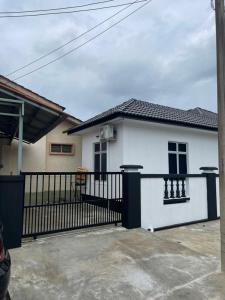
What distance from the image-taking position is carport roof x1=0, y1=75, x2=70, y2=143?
4.89 metres

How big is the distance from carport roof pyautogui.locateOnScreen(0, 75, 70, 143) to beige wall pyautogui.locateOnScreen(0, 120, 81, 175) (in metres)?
0.56

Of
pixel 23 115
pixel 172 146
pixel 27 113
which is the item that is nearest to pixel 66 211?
pixel 23 115

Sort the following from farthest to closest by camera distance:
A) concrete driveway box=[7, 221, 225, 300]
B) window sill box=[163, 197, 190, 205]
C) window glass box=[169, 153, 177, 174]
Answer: window glass box=[169, 153, 177, 174]
window sill box=[163, 197, 190, 205]
concrete driveway box=[7, 221, 225, 300]

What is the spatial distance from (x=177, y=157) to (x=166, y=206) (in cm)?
296

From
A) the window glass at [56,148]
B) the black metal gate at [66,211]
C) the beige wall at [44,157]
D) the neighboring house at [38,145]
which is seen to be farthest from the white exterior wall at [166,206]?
the window glass at [56,148]

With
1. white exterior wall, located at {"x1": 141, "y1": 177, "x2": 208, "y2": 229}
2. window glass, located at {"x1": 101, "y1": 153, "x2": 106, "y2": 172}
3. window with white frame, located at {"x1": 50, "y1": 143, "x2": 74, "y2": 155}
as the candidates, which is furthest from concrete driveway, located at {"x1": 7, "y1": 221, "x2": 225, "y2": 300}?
window with white frame, located at {"x1": 50, "y1": 143, "x2": 74, "y2": 155}

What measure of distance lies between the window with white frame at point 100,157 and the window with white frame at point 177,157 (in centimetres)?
249

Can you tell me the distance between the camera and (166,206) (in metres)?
6.93

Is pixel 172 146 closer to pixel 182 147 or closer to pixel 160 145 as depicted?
pixel 182 147

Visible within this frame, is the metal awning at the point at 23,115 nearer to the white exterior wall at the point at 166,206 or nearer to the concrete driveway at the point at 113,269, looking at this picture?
the concrete driveway at the point at 113,269

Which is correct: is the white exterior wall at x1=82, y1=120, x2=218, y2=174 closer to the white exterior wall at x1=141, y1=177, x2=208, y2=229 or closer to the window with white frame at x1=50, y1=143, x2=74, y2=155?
the window with white frame at x1=50, y1=143, x2=74, y2=155

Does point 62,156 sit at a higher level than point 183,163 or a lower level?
higher

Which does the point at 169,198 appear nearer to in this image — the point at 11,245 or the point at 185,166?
the point at 185,166

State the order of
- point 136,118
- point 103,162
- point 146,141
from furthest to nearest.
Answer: point 103,162
point 146,141
point 136,118
